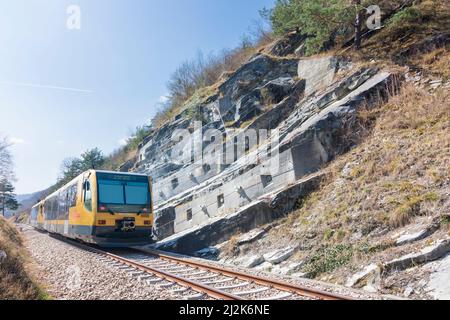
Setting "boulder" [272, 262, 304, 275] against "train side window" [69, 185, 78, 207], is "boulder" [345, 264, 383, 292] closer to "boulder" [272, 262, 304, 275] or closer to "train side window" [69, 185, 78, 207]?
"boulder" [272, 262, 304, 275]

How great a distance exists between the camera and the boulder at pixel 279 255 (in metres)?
9.73

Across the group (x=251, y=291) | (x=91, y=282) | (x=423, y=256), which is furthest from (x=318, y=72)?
(x=91, y=282)

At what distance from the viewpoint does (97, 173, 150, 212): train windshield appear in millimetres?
13625

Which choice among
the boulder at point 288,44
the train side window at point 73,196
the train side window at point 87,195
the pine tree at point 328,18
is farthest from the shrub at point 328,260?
Result: the boulder at point 288,44

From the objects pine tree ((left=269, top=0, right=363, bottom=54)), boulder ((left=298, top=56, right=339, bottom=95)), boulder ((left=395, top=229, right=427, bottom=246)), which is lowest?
boulder ((left=395, top=229, right=427, bottom=246))

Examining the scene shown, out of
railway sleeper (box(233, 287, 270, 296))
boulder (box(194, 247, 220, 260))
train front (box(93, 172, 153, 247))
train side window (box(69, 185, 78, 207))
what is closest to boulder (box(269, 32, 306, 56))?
train front (box(93, 172, 153, 247))

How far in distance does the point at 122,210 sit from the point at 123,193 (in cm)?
75

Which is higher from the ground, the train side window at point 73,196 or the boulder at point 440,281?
the train side window at point 73,196

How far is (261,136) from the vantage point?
18.5 metres

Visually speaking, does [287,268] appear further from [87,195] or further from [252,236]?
[87,195]

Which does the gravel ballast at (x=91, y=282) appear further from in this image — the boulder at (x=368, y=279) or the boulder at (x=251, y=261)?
the boulder at (x=368, y=279)

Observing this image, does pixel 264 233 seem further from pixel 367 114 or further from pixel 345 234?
pixel 367 114

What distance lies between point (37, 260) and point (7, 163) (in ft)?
114

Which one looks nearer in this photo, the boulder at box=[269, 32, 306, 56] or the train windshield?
the train windshield
